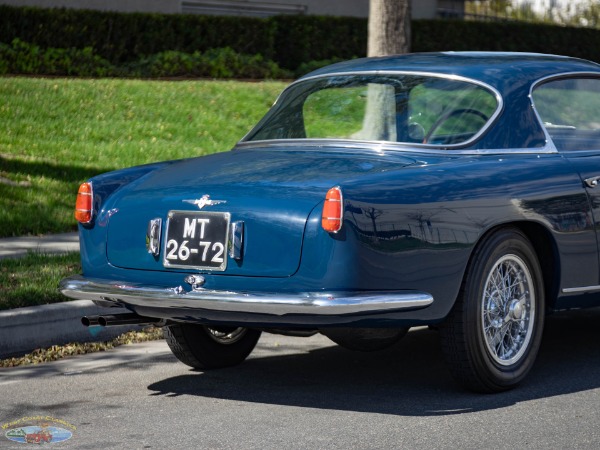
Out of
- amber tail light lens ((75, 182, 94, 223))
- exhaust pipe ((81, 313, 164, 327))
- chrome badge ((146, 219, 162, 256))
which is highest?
amber tail light lens ((75, 182, 94, 223))

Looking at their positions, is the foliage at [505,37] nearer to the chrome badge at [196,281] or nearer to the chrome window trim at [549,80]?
the chrome window trim at [549,80]

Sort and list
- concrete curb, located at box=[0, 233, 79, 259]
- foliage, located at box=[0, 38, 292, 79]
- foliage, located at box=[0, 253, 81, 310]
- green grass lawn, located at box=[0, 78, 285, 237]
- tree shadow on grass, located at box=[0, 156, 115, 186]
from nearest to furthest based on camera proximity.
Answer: foliage, located at box=[0, 253, 81, 310] < concrete curb, located at box=[0, 233, 79, 259] < green grass lawn, located at box=[0, 78, 285, 237] < tree shadow on grass, located at box=[0, 156, 115, 186] < foliage, located at box=[0, 38, 292, 79]

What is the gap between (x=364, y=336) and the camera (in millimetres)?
5836

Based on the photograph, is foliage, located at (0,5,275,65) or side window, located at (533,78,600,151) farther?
foliage, located at (0,5,275,65)

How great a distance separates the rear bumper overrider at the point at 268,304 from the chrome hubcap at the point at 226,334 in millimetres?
881

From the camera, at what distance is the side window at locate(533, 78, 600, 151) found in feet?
21.7

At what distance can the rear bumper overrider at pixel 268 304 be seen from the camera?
17.2ft

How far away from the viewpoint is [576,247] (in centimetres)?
625

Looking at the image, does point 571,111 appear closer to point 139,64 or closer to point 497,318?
point 497,318

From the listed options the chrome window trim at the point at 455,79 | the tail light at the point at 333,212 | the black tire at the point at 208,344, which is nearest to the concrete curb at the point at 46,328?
the black tire at the point at 208,344

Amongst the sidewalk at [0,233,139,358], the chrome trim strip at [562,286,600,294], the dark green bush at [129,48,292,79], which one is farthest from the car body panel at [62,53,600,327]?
the dark green bush at [129,48,292,79]

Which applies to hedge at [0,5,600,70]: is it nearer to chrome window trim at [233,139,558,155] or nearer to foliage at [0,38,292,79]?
foliage at [0,38,292,79]

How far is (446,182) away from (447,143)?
542 millimetres

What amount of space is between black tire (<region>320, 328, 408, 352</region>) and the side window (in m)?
1.42
